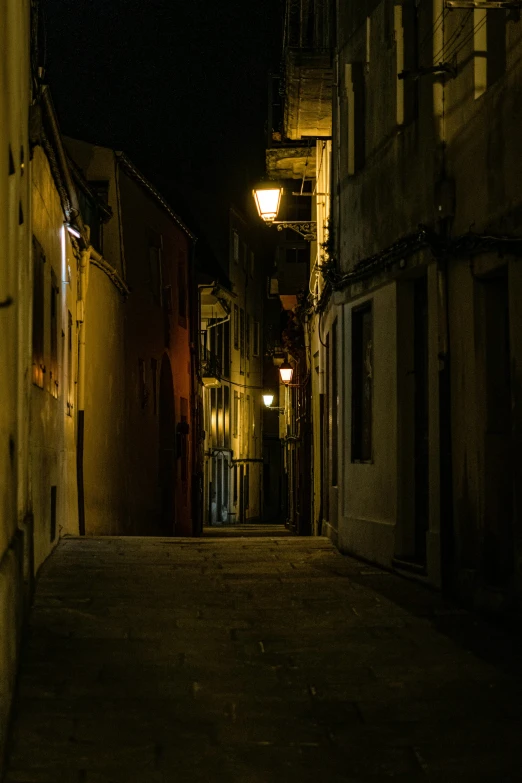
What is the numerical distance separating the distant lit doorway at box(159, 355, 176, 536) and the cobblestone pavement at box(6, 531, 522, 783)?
17.3m

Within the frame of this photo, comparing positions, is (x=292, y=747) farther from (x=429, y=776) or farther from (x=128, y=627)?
(x=128, y=627)

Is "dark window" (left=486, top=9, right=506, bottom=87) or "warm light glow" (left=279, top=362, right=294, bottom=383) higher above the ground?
"dark window" (left=486, top=9, right=506, bottom=87)

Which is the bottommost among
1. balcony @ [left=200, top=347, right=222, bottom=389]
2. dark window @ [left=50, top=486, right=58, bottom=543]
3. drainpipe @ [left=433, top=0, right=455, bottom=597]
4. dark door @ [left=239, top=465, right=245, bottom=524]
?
dark door @ [left=239, top=465, right=245, bottom=524]

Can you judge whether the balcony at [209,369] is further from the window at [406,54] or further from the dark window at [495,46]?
the dark window at [495,46]

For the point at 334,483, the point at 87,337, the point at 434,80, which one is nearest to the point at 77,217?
the point at 87,337

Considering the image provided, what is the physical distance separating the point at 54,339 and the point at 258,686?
23.1 ft

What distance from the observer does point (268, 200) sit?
18438 mm

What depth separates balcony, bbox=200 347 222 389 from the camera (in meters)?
35.9

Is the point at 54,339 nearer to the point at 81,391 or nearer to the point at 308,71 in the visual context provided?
the point at 81,391

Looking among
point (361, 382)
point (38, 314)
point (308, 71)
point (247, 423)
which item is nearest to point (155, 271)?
point (308, 71)

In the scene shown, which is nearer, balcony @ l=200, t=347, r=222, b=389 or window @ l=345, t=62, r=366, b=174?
window @ l=345, t=62, r=366, b=174

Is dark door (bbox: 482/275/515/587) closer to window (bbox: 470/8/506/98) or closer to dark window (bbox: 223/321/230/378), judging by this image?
window (bbox: 470/8/506/98)

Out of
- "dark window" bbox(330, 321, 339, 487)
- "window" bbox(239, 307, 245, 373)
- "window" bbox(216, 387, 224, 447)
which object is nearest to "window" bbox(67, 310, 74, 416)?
"dark window" bbox(330, 321, 339, 487)

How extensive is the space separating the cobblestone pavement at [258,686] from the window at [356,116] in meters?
6.17
